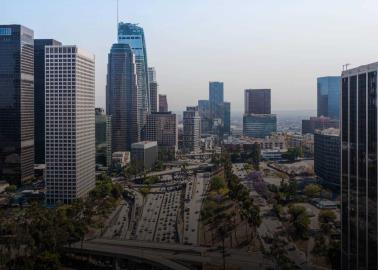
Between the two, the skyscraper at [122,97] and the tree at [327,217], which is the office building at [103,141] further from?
the tree at [327,217]

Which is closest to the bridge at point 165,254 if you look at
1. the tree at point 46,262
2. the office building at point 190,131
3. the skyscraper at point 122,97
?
the tree at point 46,262

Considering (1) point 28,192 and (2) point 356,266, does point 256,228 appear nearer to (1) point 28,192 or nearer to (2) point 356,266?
(2) point 356,266

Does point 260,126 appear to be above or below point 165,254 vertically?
above

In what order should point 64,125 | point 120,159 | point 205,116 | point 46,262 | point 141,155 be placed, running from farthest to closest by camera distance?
point 205,116, point 120,159, point 141,155, point 64,125, point 46,262

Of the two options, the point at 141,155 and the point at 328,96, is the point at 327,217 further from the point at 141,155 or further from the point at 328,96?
the point at 328,96

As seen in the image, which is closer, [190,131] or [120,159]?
[120,159]

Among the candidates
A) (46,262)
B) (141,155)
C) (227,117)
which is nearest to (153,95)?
(227,117)

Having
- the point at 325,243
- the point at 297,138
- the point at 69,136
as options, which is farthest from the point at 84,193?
the point at 297,138
